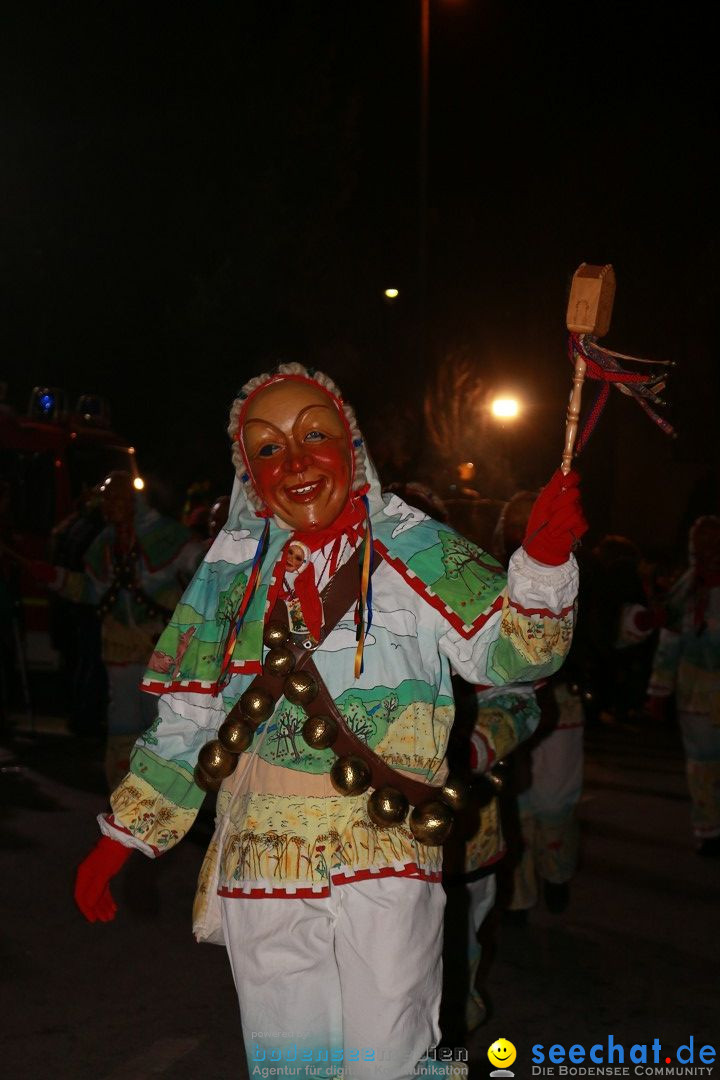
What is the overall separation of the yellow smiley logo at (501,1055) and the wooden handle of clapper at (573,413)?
2.73 meters

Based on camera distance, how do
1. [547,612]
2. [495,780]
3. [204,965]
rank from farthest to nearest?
1. [204,965]
2. [495,780]
3. [547,612]

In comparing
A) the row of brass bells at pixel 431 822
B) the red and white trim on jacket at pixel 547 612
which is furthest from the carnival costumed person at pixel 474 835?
the red and white trim on jacket at pixel 547 612

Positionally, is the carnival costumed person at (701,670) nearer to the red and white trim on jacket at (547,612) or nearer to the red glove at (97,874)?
the red glove at (97,874)

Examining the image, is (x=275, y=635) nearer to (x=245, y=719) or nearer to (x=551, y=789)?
(x=245, y=719)

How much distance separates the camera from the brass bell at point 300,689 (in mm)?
3201

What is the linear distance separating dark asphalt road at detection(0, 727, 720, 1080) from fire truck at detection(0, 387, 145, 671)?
5.76 meters

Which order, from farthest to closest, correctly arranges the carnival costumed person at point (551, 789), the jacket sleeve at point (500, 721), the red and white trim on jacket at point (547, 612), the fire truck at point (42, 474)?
the fire truck at point (42, 474) → the carnival costumed person at point (551, 789) → the jacket sleeve at point (500, 721) → the red and white trim on jacket at point (547, 612)

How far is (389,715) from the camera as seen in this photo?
10.5 feet

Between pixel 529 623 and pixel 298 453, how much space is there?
0.84 meters

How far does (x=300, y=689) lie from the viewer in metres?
3.20

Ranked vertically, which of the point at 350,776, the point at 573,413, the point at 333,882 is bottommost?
the point at 333,882

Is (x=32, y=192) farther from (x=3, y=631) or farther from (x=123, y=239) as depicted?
(x=3, y=631)

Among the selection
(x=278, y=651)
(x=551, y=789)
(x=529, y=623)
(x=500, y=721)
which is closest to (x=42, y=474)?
(x=551, y=789)

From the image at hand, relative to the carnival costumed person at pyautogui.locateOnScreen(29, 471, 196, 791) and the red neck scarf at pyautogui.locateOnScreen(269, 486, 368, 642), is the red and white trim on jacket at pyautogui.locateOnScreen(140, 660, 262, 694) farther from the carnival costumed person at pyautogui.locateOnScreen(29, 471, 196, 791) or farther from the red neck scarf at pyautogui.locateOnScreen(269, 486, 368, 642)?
the carnival costumed person at pyautogui.locateOnScreen(29, 471, 196, 791)
